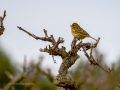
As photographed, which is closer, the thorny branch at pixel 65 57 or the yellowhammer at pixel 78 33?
the thorny branch at pixel 65 57

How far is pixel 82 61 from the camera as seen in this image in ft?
29.7

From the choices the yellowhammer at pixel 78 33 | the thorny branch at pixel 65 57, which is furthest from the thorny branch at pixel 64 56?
the yellowhammer at pixel 78 33

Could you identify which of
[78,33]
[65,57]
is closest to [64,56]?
[65,57]

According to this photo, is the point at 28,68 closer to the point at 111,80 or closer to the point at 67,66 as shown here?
the point at 67,66

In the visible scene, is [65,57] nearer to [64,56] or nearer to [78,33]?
[64,56]

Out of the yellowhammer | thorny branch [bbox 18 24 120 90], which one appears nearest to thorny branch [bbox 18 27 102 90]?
thorny branch [bbox 18 24 120 90]

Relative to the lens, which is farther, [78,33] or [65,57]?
[78,33]

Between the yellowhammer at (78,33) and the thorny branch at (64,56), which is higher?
the yellowhammer at (78,33)

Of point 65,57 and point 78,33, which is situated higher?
point 78,33

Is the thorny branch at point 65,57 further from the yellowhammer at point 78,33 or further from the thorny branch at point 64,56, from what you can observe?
the yellowhammer at point 78,33

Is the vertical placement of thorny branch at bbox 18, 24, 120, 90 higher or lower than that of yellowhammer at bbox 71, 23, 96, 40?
lower

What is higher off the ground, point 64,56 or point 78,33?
point 78,33

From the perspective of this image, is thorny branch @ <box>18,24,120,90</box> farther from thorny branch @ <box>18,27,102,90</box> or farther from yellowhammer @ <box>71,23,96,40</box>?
yellowhammer @ <box>71,23,96,40</box>

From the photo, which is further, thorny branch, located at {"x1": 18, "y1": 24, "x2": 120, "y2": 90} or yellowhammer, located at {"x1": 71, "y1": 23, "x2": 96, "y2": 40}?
yellowhammer, located at {"x1": 71, "y1": 23, "x2": 96, "y2": 40}
